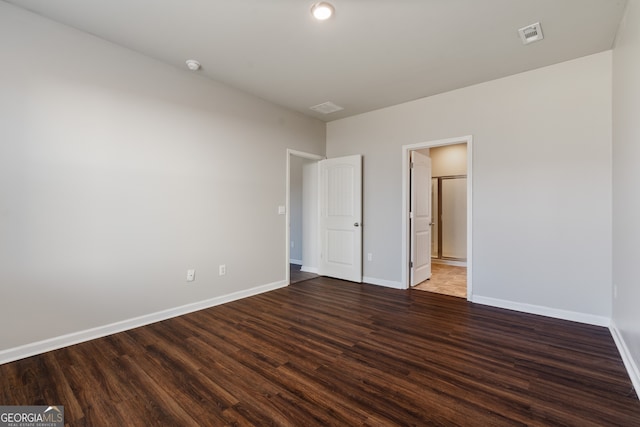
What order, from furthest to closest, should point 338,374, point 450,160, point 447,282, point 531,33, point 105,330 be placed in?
1. point 450,160
2. point 447,282
3. point 105,330
4. point 531,33
5. point 338,374

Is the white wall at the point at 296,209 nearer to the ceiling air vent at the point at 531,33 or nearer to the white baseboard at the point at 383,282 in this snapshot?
the white baseboard at the point at 383,282

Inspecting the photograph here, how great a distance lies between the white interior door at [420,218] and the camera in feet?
14.2

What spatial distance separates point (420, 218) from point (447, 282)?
116 cm

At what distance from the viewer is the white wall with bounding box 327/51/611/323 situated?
9.49 feet

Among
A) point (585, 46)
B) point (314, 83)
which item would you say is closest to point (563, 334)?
point (585, 46)

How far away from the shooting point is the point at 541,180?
3184 mm

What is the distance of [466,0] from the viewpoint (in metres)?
2.16

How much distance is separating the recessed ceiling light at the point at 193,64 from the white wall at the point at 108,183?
0.54 feet

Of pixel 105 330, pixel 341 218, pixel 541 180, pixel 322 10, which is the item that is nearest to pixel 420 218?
pixel 341 218

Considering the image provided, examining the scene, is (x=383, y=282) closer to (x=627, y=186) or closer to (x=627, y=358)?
(x=627, y=358)

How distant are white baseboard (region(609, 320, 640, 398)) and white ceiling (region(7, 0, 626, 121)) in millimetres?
2654

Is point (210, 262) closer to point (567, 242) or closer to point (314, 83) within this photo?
point (314, 83)

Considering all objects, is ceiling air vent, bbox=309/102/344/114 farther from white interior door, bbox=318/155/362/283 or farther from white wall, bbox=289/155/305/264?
white wall, bbox=289/155/305/264

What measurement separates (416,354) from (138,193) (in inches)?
118
